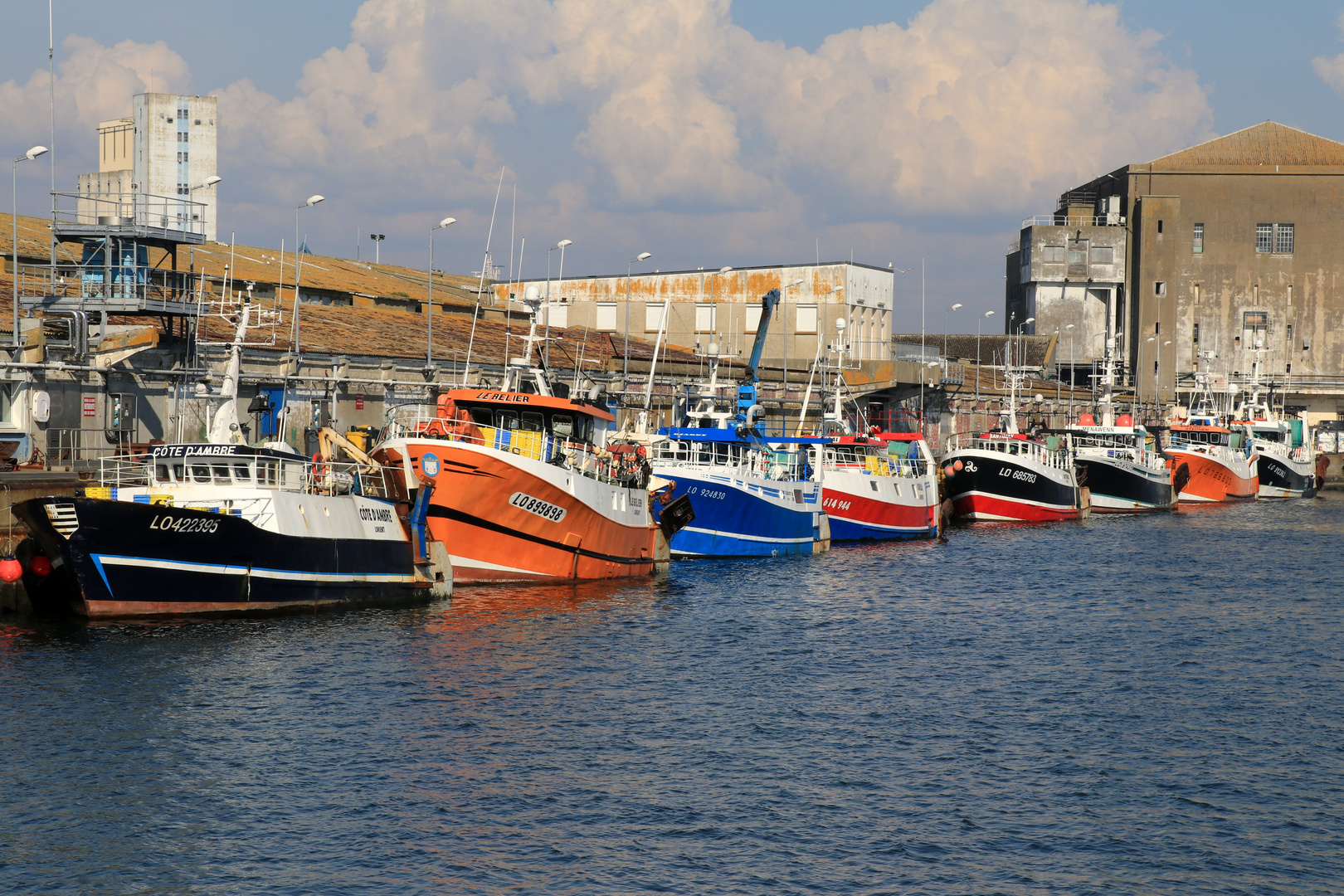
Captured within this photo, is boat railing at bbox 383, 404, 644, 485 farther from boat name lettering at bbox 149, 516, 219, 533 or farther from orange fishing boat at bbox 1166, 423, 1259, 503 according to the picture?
orange fishing boat at bbox 1166, 423, 1259, 503

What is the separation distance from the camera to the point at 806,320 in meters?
99.4

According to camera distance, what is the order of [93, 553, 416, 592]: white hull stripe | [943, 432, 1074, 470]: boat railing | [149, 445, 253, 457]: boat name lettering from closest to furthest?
[93, 553, 416, 592]: white hull stripe
[149, 445, 253, 457]: boat name lettering
[943, 432, 1074, 470]: boat railing

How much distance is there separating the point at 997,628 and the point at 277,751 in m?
21.7

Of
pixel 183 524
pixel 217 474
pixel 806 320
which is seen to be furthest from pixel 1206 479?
pixel 183 524

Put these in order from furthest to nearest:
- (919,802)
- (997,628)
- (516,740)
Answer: (997,628), (516,740), (919,802)

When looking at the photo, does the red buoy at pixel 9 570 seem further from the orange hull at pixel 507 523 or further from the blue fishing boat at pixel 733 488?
the blue fishing boat at pixel 733 488

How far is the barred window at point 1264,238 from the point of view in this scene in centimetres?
12356

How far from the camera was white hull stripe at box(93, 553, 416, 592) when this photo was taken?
30.0 metres

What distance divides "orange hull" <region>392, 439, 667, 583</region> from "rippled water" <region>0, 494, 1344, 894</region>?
1550 mm

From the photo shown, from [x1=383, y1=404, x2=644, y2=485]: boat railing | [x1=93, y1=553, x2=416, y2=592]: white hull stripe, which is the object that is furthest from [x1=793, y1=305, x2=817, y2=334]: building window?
[x1=93, y1=553, x2=416, y2=592]: white hull stripe

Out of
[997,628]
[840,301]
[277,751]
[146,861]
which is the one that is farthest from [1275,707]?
[840,301]

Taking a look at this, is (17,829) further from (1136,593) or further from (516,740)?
(1136,593)

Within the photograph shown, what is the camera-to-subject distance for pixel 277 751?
22797 millimetres

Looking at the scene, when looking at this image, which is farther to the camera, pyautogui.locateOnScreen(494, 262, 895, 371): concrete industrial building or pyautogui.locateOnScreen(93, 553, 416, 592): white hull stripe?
pyautogui.locateOnScreen(494, 262, 895, 371): concrete industrial building
